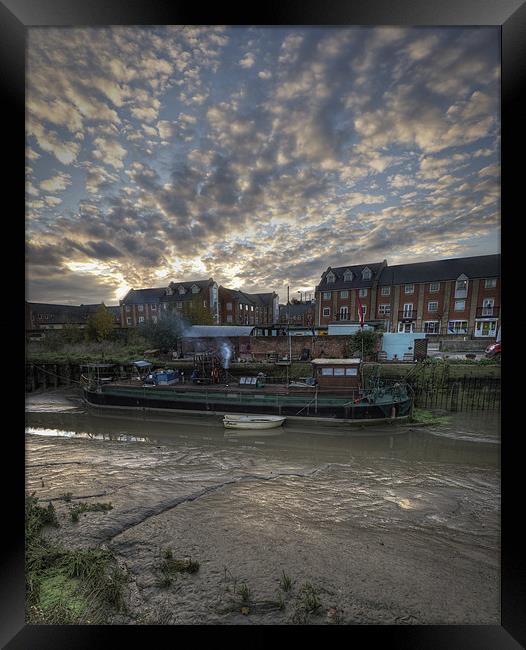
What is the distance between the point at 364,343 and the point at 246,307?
85.0 feet

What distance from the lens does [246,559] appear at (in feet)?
12.7

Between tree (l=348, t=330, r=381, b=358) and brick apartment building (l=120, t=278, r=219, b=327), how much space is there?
75.0ft

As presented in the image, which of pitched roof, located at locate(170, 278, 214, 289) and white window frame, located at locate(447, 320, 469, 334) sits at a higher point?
pitched roof, located at locate(170, 278, 214, 289)

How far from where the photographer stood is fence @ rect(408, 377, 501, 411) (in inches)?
591

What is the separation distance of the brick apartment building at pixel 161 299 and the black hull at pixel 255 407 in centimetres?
2181

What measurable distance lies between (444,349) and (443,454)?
45.9ft

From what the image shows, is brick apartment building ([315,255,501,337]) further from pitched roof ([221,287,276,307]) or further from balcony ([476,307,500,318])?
pitched roof ([221,287,276,307])

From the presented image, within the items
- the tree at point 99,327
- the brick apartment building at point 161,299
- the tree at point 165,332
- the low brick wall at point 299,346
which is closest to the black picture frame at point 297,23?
the low brick wall at point 299,346

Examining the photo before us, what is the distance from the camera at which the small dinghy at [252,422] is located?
13.1m

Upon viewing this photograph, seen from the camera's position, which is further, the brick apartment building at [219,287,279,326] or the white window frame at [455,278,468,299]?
the brick apartment building at [219,287,279,326]

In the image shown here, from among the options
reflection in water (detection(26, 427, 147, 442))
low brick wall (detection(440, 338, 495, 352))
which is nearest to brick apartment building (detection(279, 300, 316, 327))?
low brick wall (detection(440, 338, 495, 352))

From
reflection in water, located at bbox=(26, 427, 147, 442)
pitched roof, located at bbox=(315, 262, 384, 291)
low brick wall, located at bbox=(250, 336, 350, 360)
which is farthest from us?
pitched roof, located at bbox=(315, 262, 384, 291)
